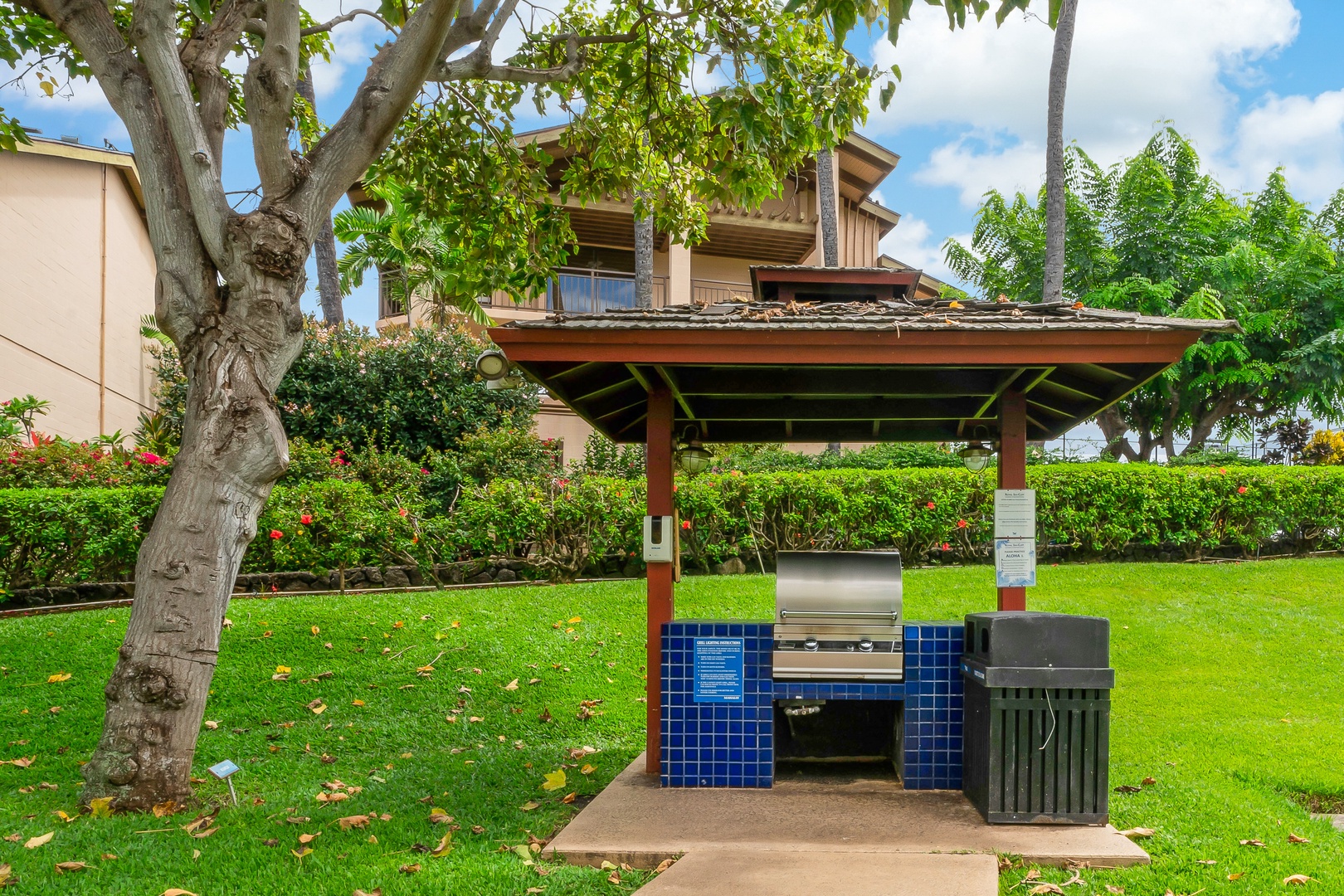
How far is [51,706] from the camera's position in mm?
7215

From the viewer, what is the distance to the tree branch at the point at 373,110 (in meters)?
6.10

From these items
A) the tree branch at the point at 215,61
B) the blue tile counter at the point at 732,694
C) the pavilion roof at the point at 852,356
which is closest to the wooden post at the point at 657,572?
the blue tile counter at the point at 732,694

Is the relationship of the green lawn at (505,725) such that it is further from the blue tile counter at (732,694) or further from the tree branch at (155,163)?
the tree branch at (155,163)

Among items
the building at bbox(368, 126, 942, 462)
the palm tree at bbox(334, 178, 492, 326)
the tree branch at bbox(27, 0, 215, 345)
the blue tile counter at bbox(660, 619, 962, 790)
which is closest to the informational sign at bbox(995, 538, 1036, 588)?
the blue tile counter at bbox(660, 619, 962, 790)

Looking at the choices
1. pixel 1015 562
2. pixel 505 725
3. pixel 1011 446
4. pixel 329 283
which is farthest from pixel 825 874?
pixel 329 283

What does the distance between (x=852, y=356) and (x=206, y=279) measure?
160 inches

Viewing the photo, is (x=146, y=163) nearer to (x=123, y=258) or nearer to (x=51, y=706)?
(x=51, y=706)

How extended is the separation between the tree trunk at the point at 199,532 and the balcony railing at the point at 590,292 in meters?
14.9

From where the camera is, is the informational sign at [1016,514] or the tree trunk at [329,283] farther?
the tree trunk at [329,283]

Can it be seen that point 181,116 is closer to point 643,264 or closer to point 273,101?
point 273,101

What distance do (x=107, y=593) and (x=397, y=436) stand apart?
17.0 ft

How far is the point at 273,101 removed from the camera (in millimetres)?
5949

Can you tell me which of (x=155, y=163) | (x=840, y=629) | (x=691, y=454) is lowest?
(x=840, y=629)

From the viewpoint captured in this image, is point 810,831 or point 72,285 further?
point 72,285
